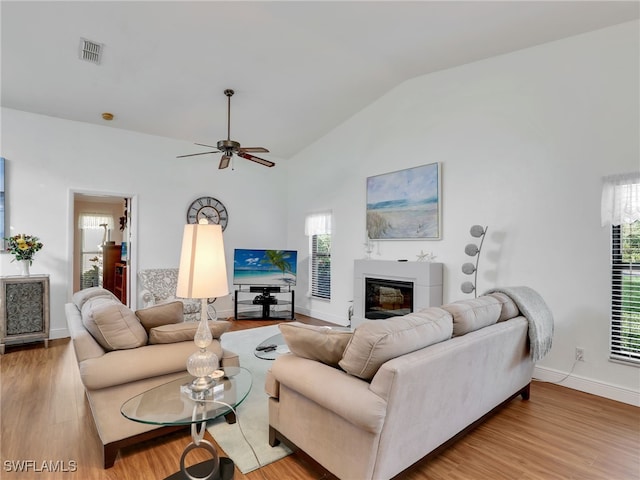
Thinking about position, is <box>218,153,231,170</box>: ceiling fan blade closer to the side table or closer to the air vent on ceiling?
the air vent on ceiling

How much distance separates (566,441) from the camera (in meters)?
2.41

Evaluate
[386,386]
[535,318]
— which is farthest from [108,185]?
[535,318]

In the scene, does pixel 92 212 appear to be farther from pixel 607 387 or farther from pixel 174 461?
pixel 607 387

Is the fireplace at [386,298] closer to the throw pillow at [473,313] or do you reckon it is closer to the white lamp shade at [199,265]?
the throw pillow at [473,313]

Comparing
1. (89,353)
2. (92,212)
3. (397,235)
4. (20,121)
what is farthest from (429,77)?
(92,212)

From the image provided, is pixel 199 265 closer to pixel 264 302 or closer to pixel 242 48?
pixel 242 48

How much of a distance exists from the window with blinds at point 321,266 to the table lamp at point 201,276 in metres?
4.42

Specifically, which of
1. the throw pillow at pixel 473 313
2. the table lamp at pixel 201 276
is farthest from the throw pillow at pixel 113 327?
the throw pillow at pixel 473 313

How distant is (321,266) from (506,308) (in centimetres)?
403

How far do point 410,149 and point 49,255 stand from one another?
5.30 metres

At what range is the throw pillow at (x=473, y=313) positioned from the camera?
215 centimetres

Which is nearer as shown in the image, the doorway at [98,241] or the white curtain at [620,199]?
the white curtain at [620,199]

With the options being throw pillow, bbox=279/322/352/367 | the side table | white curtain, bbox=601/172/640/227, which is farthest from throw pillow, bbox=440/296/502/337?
the side table

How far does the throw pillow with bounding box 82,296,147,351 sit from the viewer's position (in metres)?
2.11
